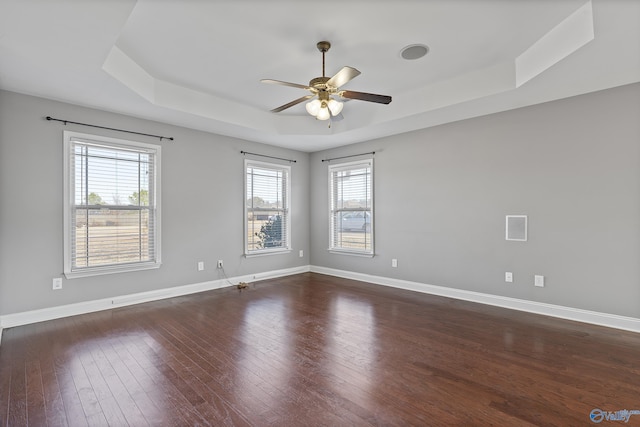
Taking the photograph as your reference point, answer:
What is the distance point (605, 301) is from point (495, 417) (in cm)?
257

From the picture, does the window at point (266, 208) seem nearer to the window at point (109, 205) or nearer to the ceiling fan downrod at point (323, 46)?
the window at point (109, 205)

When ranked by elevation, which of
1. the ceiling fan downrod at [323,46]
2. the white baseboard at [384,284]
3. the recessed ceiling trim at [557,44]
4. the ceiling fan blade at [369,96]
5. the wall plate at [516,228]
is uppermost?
the ceiling fan downrod at [323,46]

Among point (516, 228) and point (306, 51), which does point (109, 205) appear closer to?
point (306, 51)

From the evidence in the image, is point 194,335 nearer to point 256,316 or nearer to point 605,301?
point 256,316

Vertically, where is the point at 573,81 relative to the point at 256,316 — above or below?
above

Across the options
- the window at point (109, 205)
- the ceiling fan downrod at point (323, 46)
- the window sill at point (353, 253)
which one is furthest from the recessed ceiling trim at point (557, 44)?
the window at point (109, 205)

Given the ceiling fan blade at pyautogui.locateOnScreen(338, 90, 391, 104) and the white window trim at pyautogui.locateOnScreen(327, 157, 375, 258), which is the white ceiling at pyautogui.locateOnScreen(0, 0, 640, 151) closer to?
the ceiling fan blade at pyautogui.locateOnScreen(338, 90, 391, 104)

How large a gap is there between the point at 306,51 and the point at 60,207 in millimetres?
3389

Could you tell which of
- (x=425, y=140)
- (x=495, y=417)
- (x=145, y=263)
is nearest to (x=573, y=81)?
(x=425, y=140)

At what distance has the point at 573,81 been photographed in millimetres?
3160

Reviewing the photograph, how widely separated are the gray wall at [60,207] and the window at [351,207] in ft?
2.80

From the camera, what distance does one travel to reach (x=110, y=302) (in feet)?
13.3

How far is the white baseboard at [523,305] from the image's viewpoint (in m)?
3.31

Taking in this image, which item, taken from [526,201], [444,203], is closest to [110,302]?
[444,203]
